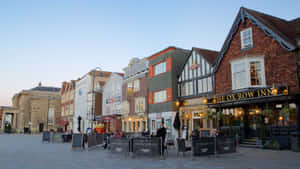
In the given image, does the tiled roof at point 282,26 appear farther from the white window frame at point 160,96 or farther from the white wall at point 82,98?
the white wall at point 82,98

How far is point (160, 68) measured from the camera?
1196 inches

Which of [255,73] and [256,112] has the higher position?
[255,73]

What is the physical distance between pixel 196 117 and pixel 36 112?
59688 millimetres

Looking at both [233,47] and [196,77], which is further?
[196,77]

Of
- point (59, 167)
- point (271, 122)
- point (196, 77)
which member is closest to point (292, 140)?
point (271, 122)

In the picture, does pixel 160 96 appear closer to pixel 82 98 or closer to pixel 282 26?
pixel 282 26

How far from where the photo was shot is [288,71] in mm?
16656

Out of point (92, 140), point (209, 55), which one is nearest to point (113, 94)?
point (209, 55)

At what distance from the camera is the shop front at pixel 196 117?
77.5ft

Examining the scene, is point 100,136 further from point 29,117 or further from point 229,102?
point 29,117

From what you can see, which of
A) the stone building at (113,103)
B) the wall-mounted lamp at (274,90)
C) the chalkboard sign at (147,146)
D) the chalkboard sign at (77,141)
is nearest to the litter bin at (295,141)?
the wall-mounted lamp at (274,90)

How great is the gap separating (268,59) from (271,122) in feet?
13.8

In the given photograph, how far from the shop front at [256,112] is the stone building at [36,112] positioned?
59986 millimetres

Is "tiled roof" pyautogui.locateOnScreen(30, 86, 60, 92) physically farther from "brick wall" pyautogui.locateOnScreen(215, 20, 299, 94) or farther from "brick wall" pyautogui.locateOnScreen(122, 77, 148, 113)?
"brick wall" pyautogui.locateOnScreen(215, 20, 299, 94)
